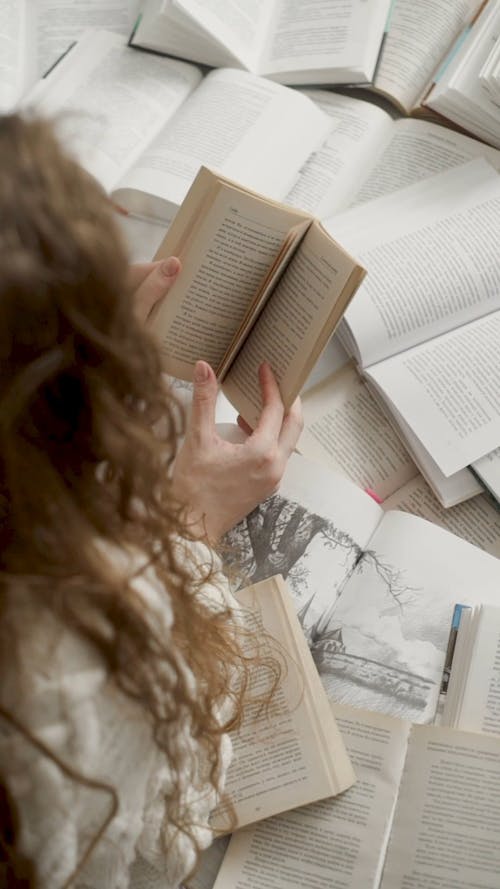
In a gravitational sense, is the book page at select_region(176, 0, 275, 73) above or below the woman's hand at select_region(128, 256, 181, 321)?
above

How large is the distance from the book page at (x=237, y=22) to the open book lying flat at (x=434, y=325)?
0.95 feet

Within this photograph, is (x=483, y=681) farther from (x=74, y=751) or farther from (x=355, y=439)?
(x=74, y=751)

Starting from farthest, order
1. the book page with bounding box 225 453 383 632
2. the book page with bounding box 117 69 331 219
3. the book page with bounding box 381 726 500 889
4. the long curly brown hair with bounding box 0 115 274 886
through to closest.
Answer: the book page with bounding box 117 69 331 219 → the book page with bounding box 225 453 383 632 → the book page with bounding box 381 726 500 889 → the long curly brown hair with bounding box 0 115 274 886

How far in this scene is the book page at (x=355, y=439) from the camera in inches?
42.0

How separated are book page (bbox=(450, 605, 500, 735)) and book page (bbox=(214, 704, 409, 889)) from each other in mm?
65

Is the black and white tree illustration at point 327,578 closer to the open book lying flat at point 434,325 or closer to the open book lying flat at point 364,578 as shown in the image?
the open book lying flat at point 364,578

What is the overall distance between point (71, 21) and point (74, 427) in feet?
3.24

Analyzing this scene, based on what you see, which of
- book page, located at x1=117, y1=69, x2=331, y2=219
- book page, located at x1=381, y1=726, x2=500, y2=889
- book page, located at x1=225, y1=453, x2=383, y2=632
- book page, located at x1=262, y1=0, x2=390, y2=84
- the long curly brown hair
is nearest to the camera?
the long curly brown hair

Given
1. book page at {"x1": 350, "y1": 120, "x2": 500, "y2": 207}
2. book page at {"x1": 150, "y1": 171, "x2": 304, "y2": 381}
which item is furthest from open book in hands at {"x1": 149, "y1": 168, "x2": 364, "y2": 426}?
book page at {"x1": 350, "y1": 120, "x2": 500, "y2": 207}

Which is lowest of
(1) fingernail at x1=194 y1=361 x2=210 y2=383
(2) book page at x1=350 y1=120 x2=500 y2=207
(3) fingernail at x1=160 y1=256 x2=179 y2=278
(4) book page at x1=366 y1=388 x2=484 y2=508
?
(4) book page at x1=366 y1=388 x2=484 y2=508

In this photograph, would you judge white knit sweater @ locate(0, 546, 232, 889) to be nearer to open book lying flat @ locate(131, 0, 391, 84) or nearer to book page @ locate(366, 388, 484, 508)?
book page @ locate(366, 388, 484, 508)

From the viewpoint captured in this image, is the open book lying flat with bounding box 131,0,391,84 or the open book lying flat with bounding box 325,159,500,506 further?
the open book lying flat with bounding box 131,0,391,84

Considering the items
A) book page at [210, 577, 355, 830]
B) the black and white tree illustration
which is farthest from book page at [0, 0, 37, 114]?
book page at [210, 577, 355, 830]

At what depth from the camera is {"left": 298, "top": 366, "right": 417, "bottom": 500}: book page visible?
1067 millimetres
